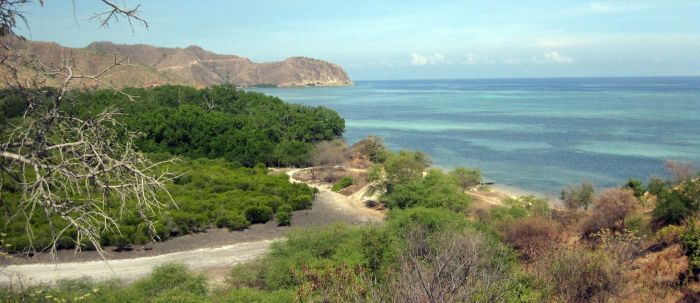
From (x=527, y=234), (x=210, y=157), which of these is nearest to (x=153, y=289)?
(x=527, y=234)

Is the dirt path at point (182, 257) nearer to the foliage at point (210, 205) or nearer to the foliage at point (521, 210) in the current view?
the foliage at point (210, 205)

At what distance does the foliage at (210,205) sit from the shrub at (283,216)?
2.16ft

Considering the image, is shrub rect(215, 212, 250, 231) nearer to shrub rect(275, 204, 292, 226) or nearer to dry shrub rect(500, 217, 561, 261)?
shrub rect(275, 204, 292, 226)

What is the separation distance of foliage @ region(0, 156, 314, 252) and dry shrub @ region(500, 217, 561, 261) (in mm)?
12011

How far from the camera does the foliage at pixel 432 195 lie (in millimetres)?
24859

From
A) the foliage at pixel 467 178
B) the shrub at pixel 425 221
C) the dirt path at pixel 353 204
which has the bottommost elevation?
the dirt path at pixel 353 204

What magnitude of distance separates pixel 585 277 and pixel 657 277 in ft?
12.6

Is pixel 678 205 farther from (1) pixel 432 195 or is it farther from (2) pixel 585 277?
(1) pixel 432 195

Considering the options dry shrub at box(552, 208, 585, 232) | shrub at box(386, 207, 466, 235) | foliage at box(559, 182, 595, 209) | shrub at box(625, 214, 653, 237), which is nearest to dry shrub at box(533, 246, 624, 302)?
shrub at box(386, 207, 466, 235)

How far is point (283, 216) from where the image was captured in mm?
25391

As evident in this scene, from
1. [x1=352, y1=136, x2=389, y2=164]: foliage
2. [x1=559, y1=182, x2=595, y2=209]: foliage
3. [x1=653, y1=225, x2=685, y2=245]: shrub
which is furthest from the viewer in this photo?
[x1=352, y1=136, x2=389, y2=164]: foliage

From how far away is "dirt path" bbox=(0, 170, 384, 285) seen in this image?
17922 millimetres

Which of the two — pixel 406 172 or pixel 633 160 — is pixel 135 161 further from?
pixel 633 160

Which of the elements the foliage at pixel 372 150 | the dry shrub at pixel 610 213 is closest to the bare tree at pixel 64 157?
the dry shrub at pixel 610 213
